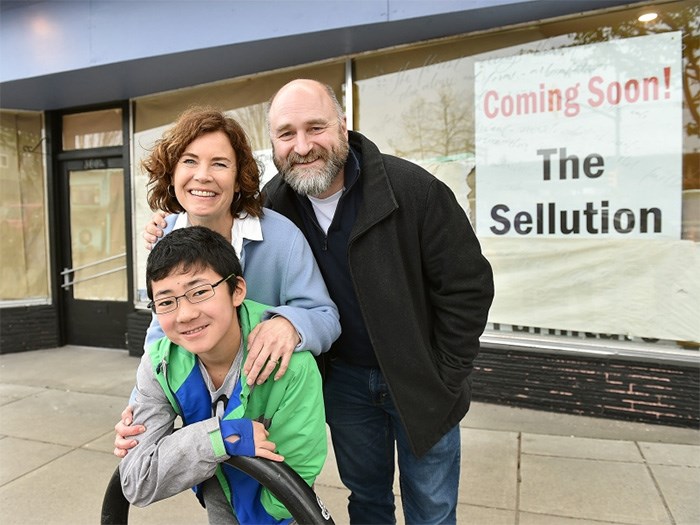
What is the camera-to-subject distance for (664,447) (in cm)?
372

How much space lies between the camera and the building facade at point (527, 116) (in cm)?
402

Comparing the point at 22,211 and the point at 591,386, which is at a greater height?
the point at 22,211

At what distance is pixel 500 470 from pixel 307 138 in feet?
8.33

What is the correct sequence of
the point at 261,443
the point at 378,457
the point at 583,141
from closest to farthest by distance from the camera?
the point at 261,443 → the point at 378,457 → the point at 583,141

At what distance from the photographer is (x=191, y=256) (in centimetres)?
151

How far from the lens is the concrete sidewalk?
298cm

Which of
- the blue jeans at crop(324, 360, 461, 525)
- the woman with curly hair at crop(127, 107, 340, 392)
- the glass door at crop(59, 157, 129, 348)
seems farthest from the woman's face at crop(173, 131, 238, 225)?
the glass door at crop(59, 157, 129, 348)

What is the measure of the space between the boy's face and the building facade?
208 cm

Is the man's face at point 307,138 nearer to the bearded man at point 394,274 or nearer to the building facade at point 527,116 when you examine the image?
the bearded man at point 394,274

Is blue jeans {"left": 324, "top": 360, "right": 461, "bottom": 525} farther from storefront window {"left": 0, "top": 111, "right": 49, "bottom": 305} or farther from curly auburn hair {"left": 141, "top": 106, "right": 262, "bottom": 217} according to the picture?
storefront window {"left": 0, "top": 111, "right": 49, "bottom": 305}

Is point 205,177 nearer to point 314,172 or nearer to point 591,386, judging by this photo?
point 314,172

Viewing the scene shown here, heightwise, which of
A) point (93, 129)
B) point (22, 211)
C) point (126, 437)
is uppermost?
point (93, 129)

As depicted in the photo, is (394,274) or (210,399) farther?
(394,274)

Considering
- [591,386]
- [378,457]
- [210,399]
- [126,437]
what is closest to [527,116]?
[591,386]
